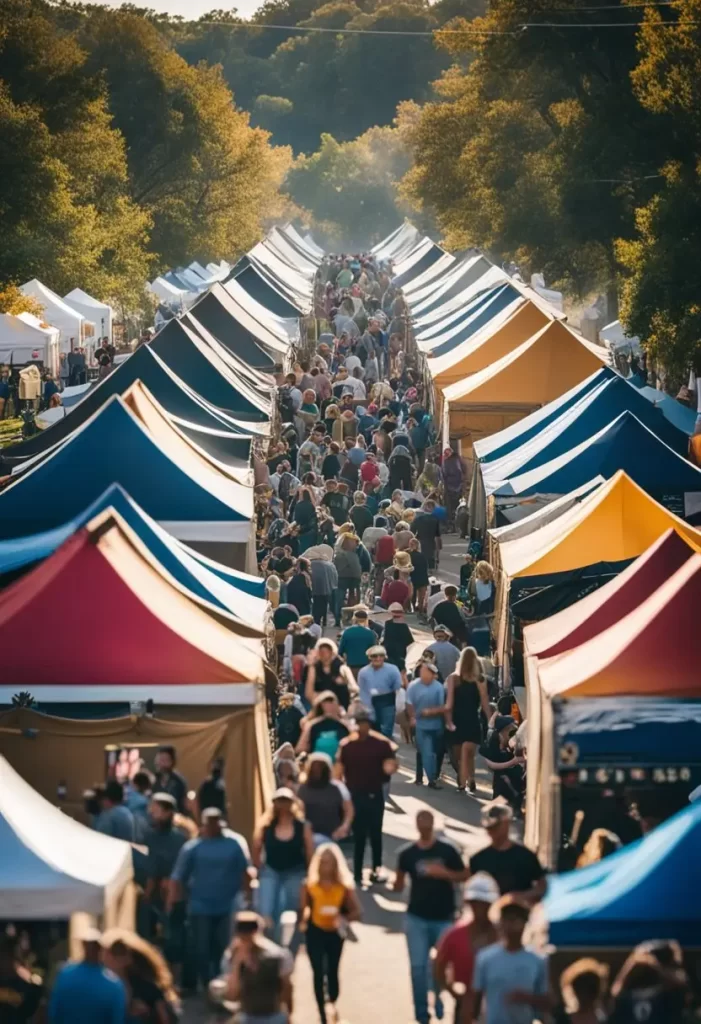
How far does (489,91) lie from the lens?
234 feet

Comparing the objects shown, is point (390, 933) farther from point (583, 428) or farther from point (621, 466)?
point (583, 428)

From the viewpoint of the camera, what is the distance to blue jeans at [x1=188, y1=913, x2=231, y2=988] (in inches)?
416

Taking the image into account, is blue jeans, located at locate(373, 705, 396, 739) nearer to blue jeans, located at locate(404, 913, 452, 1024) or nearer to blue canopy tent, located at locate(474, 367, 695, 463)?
blue jeans, located at locate(404, 913, 452, 1024)

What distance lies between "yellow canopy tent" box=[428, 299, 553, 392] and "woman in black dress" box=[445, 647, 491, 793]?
1690 centimetres

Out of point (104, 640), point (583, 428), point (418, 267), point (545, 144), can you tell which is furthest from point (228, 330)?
point (418, 267)

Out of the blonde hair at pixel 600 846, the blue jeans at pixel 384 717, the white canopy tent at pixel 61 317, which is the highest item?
the white canopy tent at pixel 61 317

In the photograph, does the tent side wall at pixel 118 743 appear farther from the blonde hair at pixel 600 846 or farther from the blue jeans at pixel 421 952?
the blue jeans at pixel 421 952

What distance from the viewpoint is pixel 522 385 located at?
2827cm

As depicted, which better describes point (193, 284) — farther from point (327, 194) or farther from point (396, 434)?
point (327, 194)

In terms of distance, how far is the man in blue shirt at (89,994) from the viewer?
27.2 ft

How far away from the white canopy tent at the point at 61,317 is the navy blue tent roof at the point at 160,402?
22.4 meters

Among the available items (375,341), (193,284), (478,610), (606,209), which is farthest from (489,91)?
(478,610)

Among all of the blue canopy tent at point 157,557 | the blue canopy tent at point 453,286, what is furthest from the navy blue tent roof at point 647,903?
the blue canopy tent at point 453,286

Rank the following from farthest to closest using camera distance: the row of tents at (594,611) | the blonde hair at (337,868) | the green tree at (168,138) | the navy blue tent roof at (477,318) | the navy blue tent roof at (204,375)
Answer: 1. the green tree at (168,138)
2. the navy blue tent roof at (477,318)
3. the navy blue tent roof at (204,375)
4. the blonde hair at (337,868)
5. the row of tents at (594,611)
